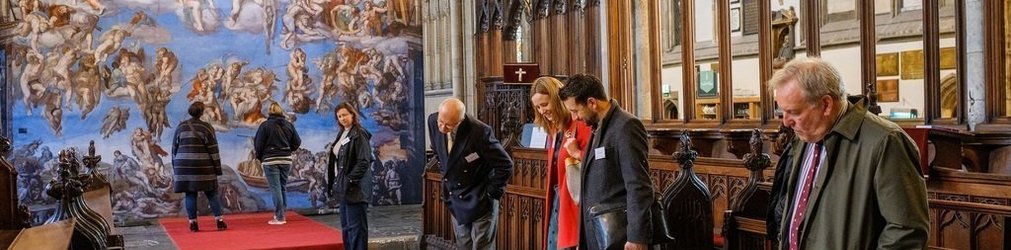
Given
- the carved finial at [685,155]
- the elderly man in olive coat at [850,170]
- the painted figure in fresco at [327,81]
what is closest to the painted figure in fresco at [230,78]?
the painted figure in fresco at [327,81]

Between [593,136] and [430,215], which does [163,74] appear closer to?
[430,215]

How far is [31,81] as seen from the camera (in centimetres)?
1219

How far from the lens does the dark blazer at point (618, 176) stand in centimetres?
388

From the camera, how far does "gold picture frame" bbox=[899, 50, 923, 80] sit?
35.6ft

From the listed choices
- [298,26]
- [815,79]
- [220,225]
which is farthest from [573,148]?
[298,26]

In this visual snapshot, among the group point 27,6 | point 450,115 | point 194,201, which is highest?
point 27,6

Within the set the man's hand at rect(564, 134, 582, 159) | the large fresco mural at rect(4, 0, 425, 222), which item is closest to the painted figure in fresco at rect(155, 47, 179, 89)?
the large fresco mural at rect(4, 0, 425, 222)

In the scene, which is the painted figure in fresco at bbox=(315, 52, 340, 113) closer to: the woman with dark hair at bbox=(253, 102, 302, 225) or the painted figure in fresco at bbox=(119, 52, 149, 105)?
the painted figure in fresco at bbox=(119, 52, 149, 105)

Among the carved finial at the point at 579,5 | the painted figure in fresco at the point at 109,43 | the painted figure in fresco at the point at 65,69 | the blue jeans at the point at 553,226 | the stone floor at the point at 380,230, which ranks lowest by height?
the stone floor at the point at 380,230

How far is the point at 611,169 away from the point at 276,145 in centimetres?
727

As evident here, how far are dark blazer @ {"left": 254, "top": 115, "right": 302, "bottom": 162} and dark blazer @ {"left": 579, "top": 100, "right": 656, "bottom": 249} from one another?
7023 millimetres

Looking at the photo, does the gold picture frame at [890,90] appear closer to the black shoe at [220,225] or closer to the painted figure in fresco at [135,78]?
the black shoe at [220,225]

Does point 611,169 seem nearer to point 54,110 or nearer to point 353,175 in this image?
point 353,175

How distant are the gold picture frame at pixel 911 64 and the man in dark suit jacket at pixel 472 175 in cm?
651
